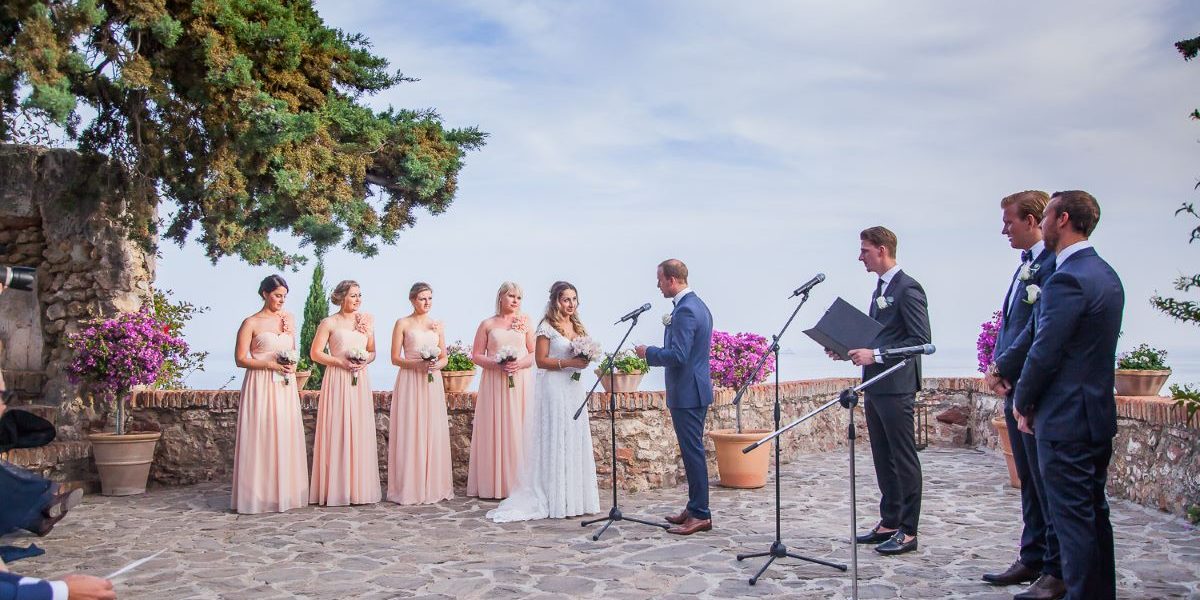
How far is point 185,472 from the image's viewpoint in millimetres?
9883

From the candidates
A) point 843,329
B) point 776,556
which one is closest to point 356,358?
point 776,556

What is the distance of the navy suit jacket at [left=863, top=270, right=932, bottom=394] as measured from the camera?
231 inches

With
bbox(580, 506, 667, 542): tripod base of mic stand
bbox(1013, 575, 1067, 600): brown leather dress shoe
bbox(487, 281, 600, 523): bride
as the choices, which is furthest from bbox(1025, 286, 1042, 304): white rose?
bbox(487, 281, 600, 523): bride

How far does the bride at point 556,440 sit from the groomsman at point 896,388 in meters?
2.55

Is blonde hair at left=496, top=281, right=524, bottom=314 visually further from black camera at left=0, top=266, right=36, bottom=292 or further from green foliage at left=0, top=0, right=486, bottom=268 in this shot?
black camera at left=0, top=266, right=36, bottom=292

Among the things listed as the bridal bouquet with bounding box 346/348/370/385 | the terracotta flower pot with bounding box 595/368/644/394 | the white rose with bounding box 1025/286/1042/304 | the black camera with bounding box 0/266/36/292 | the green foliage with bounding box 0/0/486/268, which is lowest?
the terracotta flower pot with bounding box 595/368/644/394

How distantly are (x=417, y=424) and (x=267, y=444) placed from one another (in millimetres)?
1396

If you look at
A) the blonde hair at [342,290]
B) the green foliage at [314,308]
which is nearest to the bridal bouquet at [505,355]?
the blonde hair at [342,290]

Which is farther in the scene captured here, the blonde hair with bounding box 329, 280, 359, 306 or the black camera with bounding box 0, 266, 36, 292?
the blonde hair with bounding box 329, 280, 359, 306

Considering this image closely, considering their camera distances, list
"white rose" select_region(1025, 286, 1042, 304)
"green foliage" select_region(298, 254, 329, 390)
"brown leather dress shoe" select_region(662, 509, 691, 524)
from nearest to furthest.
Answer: "white rose" select_region(1025, 286, 1042, 304) → "brown leather dress shoe" select_region(662, 509, 691, 524) → "green foliage" select_region(298, 254, 329, 390)

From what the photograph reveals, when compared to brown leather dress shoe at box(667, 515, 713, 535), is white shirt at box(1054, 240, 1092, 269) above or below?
above

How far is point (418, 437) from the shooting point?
338 inches

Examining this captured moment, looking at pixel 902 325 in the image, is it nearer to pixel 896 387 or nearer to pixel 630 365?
pixel 896 387

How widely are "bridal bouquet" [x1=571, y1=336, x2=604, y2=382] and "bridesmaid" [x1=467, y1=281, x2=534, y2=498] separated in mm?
1217
